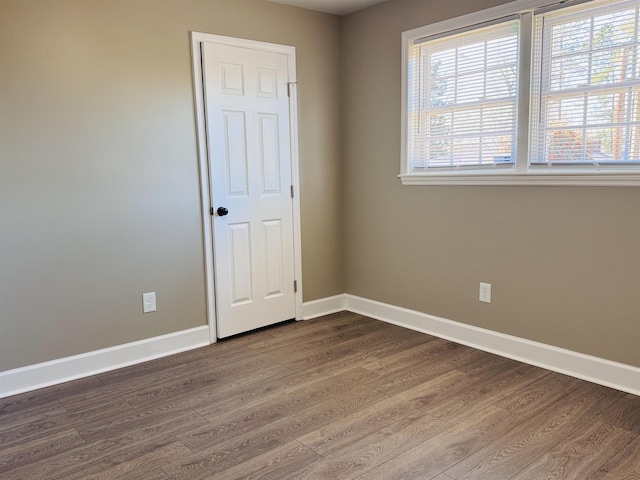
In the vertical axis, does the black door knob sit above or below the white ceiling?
below

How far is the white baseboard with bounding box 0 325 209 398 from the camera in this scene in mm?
2738

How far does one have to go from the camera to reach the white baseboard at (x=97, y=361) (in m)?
2.74

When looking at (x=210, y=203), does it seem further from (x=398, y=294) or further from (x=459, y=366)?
(x=459, y=366)

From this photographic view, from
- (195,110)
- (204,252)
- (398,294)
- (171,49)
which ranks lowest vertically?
(398,294)

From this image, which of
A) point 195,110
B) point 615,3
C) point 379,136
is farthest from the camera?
point 379,136

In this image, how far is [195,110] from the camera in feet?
10.6

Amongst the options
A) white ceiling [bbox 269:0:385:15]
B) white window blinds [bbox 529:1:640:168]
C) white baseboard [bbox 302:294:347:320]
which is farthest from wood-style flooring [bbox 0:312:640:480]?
white ceiling [bbox 269:0:385:15]

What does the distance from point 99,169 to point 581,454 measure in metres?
2.84

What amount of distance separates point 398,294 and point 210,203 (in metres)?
1.57

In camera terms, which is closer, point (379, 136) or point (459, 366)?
point (459, 366)

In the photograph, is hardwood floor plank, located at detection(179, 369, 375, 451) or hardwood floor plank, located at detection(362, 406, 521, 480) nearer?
hardwood floor plank, located at detection(362, 406, 521, 480)

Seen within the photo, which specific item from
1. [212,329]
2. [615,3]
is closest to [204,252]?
[212,329]

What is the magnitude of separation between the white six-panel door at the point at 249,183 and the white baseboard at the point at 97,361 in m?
0.26

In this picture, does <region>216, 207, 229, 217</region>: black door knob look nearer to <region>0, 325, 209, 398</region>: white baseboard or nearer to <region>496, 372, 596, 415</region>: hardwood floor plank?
<region>0, 325, 209, 398</region>: white baseboard
